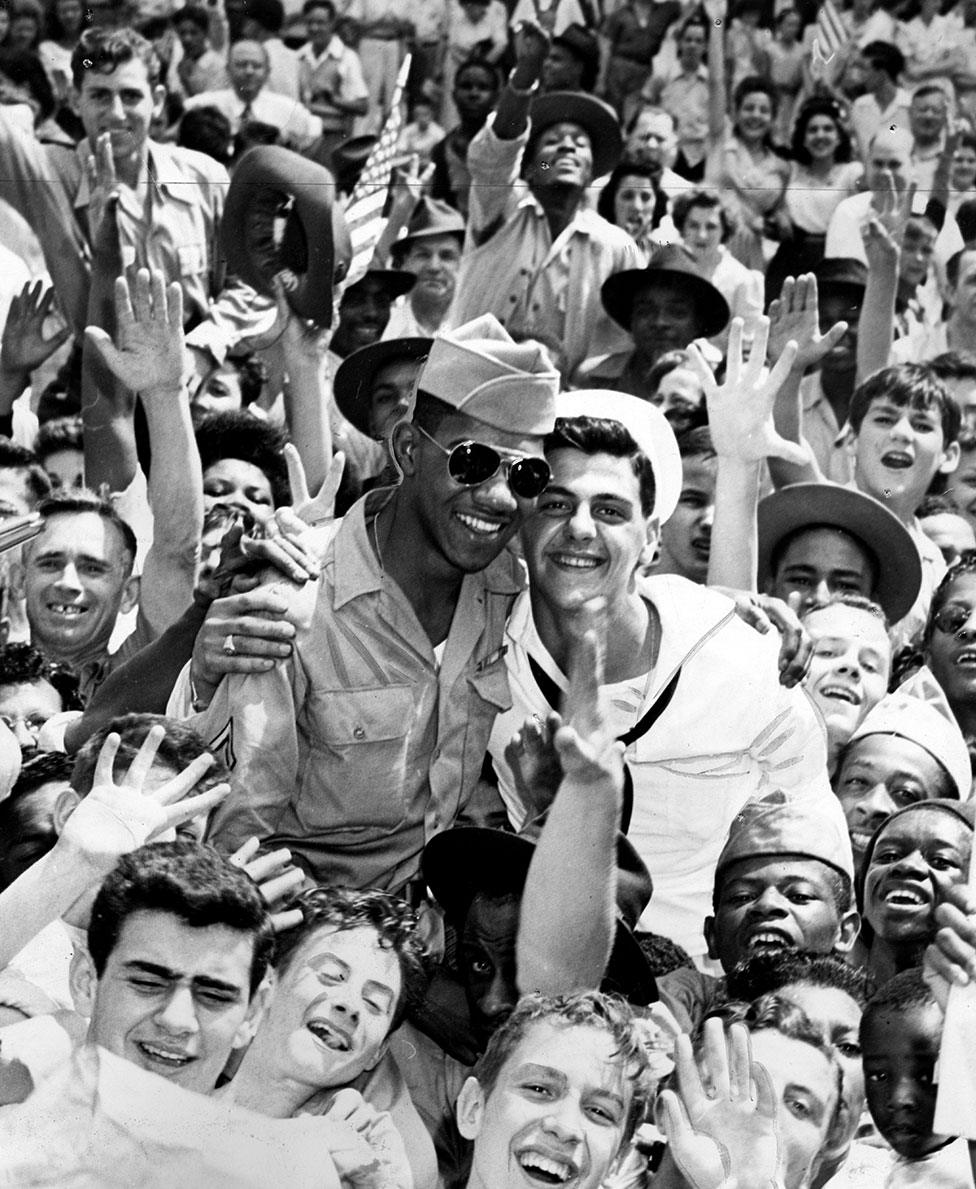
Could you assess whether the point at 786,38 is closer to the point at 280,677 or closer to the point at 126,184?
the point at 126,184

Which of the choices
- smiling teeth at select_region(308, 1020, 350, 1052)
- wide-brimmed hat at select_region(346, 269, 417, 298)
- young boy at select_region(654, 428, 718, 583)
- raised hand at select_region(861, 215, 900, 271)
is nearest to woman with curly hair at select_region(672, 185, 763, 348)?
raised hand at select_region(861, 215, 900, 271)

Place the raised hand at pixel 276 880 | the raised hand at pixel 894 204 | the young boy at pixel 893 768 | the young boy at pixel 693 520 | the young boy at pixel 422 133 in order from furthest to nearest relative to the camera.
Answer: the young boy at pixel 422 133
the raised hand at pixel 894 204
the young boy at pixel 693 520
the young boy at pixel 893 768
the raised hand at pixel 276 880

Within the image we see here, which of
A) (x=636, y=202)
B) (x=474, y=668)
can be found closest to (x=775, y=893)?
(x=474, y=668)

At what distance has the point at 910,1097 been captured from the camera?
4.84 meters

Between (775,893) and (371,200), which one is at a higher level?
(371,200)

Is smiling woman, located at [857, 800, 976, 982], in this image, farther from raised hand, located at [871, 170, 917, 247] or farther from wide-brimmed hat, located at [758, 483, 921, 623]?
raised hand, located at [871, 170, 917, 247]

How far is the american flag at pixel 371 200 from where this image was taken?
6.14 meters

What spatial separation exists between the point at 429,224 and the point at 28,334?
1019mm

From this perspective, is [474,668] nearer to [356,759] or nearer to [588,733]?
[356,759]

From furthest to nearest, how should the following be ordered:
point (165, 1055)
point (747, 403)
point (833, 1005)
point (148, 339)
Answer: point (747, 403) < point (148, 339) < point (833, 1005) < point (165, 1055)

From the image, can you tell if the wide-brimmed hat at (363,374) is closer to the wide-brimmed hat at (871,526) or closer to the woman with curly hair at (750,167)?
the wide-brimmed hat at (871,526)

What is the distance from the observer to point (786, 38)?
7.04 meters

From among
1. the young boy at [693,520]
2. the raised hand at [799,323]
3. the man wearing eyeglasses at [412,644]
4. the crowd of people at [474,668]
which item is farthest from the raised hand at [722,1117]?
the raised hand at [799,323]

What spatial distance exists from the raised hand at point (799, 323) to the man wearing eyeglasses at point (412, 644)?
114cm
